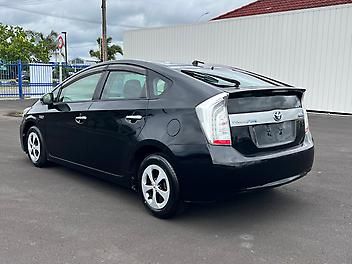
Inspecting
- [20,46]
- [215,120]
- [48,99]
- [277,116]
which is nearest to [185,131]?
[215,120]

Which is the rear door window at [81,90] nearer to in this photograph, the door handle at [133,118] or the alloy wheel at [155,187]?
the door handle at [133,118]

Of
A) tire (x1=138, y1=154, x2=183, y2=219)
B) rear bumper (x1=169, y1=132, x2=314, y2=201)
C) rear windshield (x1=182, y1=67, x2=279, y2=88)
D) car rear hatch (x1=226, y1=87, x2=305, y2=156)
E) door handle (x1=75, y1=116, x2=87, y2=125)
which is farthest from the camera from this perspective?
door handle (x1=75, y1=116, x2=87, y2=125)

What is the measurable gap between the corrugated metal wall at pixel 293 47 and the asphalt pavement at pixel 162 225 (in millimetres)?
9052

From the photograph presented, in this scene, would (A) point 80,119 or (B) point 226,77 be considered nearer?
(B) point 226,77

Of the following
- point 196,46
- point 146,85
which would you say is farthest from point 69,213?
point 196,46

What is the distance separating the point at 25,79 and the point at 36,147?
15.3 metres

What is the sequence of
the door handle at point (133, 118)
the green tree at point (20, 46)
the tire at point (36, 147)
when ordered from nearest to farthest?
the door handle at point (133, 118)
the tire at point (36, 147)
the green tree at point (20, 46)

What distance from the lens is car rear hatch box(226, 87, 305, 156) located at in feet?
11.6

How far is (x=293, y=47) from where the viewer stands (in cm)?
1477

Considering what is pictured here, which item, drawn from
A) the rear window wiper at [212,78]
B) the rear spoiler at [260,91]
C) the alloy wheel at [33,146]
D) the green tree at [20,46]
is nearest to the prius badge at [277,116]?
the rear spoiler at [260,91]

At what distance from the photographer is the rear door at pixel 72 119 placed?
15.7 ft

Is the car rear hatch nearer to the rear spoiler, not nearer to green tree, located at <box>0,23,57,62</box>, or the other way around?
the rear spoiler

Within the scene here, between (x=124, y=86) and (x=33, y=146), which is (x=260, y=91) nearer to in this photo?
(x=124, y=86)

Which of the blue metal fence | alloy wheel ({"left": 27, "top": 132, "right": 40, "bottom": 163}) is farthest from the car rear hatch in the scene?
the blue metal fence
